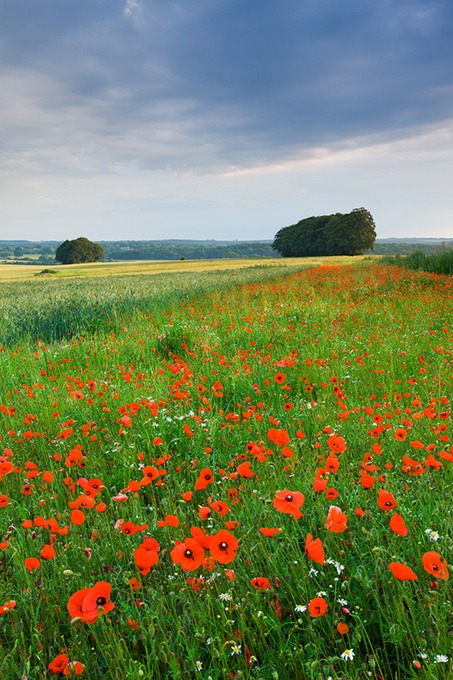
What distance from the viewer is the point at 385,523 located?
2670 mm

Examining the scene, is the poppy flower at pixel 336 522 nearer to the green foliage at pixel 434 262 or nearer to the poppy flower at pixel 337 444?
the poppy flower at pixel 337 444

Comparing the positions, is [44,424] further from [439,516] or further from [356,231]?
[356,231]

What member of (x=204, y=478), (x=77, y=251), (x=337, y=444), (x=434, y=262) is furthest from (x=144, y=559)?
(x=77, y=251)

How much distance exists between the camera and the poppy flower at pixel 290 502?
194cm

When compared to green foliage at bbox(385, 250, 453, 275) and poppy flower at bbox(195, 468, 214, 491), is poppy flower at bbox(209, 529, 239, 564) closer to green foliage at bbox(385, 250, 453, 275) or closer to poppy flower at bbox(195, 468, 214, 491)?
poppy flower at bbox(195, 468, 214, 491)

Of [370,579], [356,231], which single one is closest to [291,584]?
[370,579]

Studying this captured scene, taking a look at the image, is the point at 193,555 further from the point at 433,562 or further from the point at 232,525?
the point at 433,562

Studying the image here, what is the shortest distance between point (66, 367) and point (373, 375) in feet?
16.3

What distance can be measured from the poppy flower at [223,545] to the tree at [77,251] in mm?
99754

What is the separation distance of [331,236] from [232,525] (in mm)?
81823

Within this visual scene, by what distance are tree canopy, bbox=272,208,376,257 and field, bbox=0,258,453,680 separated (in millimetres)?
75209

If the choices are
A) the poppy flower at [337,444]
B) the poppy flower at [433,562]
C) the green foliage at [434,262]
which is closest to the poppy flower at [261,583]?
the poppy flower at [433,562]

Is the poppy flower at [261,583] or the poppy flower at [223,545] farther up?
the poppy flower at [223,545]

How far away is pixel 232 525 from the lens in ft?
6.61
